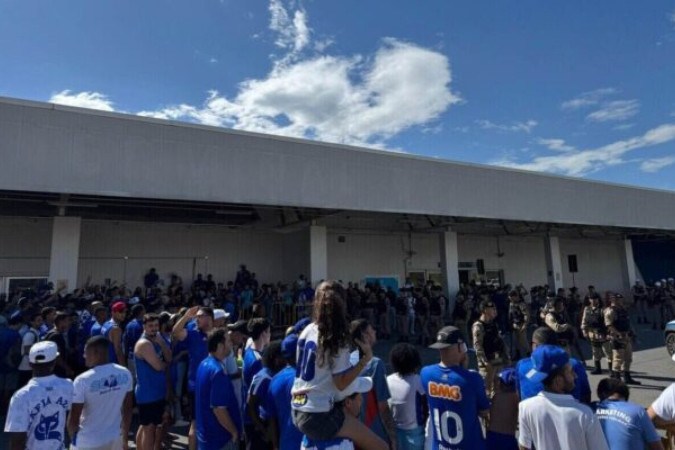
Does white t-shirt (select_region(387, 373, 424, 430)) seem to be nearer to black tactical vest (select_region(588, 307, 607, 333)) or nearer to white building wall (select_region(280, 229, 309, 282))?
black tactical vest (select_region(588, 307, 607, 333))

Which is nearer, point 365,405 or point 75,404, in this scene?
point 365,405

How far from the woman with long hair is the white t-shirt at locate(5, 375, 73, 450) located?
212 cm

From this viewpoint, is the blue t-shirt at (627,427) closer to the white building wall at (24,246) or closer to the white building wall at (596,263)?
the white building wall at (24,246)

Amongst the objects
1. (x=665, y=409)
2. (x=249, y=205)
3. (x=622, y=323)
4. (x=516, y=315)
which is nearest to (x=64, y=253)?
(x=249, y=205)

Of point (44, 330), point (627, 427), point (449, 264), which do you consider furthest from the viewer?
point (449, 264)

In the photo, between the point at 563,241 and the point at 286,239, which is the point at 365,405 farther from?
the point at 563,241

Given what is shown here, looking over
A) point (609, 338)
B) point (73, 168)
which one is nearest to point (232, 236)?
point (73, 168)

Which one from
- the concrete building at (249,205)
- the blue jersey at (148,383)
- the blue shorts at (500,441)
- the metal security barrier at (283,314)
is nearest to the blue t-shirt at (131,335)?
the blue jersey at (148,383)

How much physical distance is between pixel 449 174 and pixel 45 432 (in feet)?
48.4

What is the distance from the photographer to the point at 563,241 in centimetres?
2691

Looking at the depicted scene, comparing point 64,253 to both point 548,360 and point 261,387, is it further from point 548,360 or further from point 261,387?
point 548,360

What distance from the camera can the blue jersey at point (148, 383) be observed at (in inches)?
184

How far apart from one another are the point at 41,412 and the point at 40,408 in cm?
3

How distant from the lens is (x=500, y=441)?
3207mm
